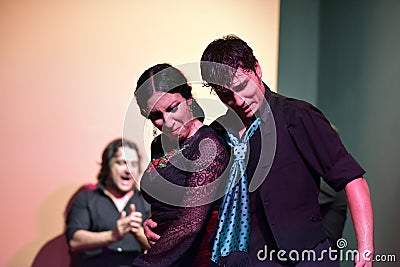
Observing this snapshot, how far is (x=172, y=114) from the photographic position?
4.96 ft

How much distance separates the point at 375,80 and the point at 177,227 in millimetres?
1170

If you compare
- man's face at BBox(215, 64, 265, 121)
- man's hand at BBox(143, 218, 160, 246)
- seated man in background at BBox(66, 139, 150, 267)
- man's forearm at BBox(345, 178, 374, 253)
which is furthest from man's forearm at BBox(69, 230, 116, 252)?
man's forearm at BBox(345, 178, 374, 253)

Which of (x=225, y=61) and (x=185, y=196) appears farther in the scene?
(x=185, y=196)

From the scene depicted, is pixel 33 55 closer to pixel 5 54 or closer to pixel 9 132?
pixel 5 54

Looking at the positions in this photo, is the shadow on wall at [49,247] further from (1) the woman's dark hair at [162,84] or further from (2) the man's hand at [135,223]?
(1) the woman's dark hair at [162,84]

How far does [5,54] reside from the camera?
2545mm

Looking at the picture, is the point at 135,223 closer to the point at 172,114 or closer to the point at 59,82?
the point at 59,82

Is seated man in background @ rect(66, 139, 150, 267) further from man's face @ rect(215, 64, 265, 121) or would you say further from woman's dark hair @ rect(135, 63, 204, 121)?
man's face @ rect(215, 64, 265, 121)

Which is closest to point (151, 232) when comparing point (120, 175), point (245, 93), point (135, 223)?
point (245, 93)

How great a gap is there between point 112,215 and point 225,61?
53.7 inches

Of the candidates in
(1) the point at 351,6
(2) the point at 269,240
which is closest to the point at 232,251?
(2) the point at 269,240

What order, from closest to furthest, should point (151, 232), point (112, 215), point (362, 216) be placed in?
point (362, 216)
point (151, 232)
point (112, 215)

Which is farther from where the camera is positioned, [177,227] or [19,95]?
[19,95]

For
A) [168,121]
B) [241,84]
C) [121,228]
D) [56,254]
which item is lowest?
[56,254]
